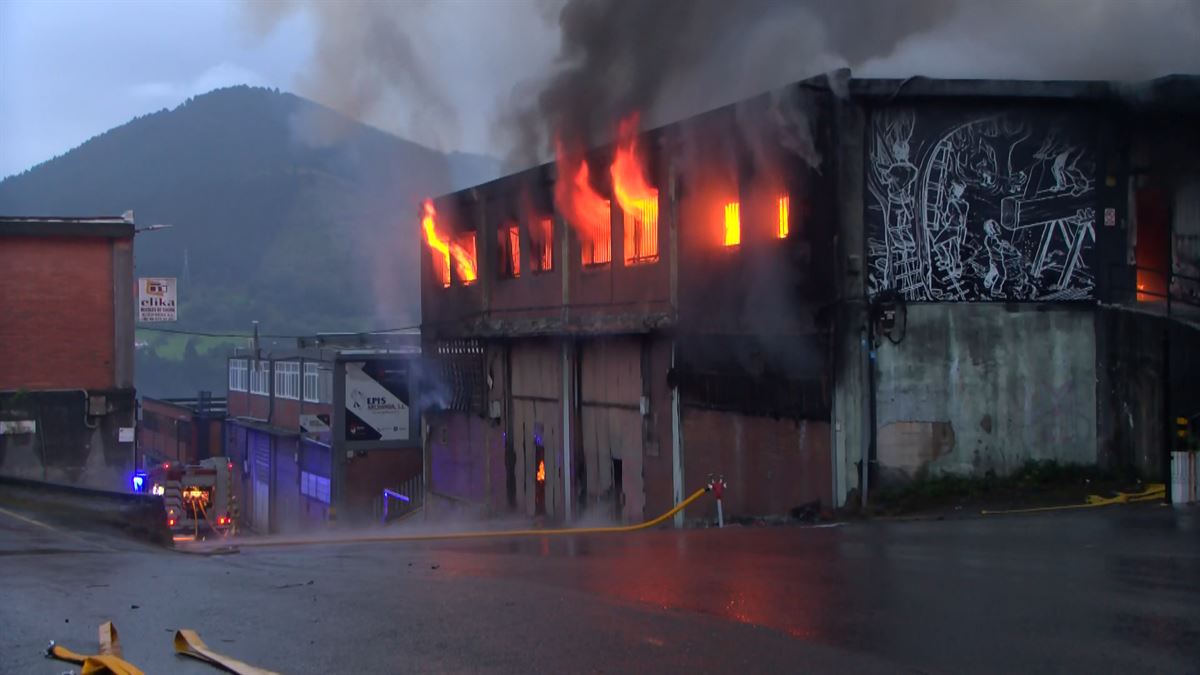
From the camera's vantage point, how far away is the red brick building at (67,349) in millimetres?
25203

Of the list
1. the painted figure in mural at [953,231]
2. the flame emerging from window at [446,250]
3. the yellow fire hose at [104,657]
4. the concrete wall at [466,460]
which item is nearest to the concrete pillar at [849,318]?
the painted figure in mural at [953,231]

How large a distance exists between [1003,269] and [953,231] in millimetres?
865

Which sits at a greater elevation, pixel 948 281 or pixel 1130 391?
pixel 948 281

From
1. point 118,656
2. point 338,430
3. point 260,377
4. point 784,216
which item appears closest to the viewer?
point 118,656

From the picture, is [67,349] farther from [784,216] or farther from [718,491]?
[784,216]

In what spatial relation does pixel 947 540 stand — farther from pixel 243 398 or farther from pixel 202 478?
pixel 243 398

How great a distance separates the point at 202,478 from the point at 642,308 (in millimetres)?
22754

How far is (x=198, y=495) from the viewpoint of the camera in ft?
118

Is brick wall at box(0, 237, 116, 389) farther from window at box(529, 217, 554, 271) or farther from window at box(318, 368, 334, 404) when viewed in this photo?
window at box(529, 217, 554, 271)

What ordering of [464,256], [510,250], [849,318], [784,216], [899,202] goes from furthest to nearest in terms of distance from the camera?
[464,256] < [510,250] < [784,216] < [899,202] < [849,318]

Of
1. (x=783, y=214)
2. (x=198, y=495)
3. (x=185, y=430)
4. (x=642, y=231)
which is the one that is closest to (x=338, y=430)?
(x=198, y=495)

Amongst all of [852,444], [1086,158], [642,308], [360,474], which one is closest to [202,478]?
[360,474]

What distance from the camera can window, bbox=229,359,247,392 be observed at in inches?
1832

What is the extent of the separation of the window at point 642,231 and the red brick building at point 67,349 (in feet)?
43.1
